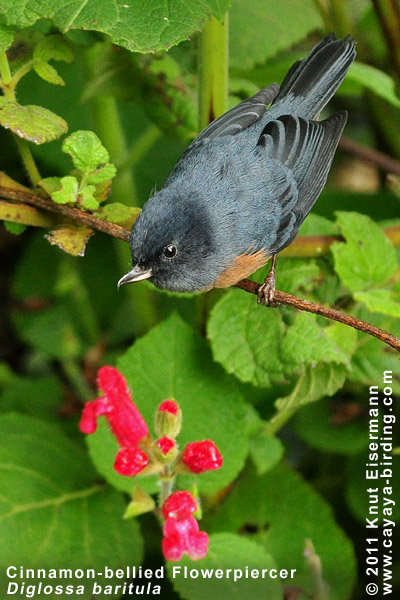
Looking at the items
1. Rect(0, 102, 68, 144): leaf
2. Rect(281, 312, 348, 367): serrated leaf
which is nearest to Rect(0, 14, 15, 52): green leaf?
Rect(0, 102, 68, 144): leaf

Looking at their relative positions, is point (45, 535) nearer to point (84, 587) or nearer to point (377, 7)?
point (84, 587)

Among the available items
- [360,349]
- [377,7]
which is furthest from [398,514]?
[377,7]

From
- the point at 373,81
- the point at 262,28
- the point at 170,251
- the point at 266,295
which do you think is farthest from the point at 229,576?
the point at 262,28

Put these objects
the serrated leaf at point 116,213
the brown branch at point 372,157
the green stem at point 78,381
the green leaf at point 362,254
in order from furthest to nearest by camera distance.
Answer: the green stem at point 78,381 → the brown branch at point 372,157 → the green leaf at point 362,254 → the serrated leaf at point 116,213

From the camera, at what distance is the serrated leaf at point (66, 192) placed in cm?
139

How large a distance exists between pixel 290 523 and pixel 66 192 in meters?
1.18

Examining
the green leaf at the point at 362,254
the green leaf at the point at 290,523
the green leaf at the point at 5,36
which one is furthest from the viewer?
the green leaf at the point at 290,523

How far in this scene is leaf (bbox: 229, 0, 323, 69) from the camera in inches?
79.7

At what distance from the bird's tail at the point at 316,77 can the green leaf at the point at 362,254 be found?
0.98ft

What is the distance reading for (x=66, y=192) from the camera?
1397mm

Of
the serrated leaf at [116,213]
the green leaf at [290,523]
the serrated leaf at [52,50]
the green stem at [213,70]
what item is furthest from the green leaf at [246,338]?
the serrated leaf at [52,50]

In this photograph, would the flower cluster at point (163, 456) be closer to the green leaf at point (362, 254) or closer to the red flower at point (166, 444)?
the red flower at point (166, 444)

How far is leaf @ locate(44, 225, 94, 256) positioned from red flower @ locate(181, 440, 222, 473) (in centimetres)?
46

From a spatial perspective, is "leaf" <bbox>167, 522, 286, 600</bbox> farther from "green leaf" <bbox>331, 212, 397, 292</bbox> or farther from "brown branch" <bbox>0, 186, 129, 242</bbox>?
"brown branch" <bbox>0, 186, 129, 242</bbox>
